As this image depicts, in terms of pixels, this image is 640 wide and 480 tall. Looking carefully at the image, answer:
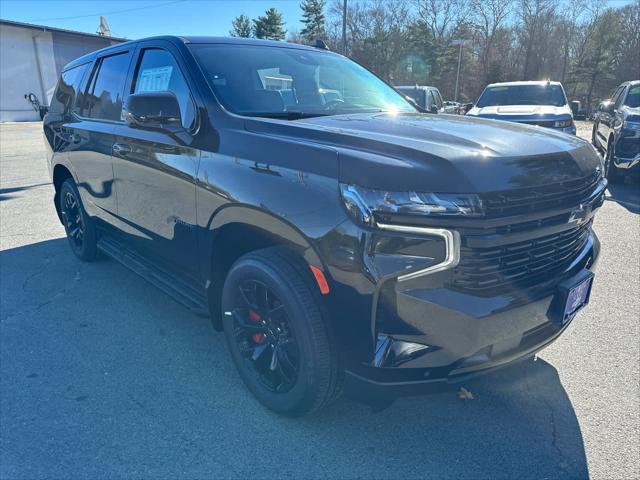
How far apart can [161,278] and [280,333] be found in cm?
125

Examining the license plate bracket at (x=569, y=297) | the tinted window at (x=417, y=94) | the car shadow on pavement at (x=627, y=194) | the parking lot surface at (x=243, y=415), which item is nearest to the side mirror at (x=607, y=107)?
the car shadow on pavement at (x=627, y=194)

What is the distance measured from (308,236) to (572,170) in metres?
1.26

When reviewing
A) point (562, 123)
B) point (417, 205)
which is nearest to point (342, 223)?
point (417, 205)

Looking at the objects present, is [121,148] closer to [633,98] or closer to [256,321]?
[256,321]

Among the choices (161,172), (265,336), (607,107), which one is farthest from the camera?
(607,107)

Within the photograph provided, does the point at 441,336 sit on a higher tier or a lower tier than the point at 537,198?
lower

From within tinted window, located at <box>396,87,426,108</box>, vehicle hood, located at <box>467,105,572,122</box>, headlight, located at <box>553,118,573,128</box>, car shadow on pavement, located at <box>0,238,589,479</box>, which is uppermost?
tinted window, located at <box>396,87,426,108</box>

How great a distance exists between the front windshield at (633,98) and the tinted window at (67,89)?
353 inches

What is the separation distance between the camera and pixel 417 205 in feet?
6.01

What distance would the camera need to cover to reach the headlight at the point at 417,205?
1.82 meters

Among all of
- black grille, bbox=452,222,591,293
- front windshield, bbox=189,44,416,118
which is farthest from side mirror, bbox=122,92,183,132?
black grille, bbox=452,222,591,293

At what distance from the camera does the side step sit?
2908 millimetres

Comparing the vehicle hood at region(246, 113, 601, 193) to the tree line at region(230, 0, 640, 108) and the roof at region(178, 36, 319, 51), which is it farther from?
the tree line at region(230, 0, 640, 108)

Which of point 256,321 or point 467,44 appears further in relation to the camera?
point 467,44
